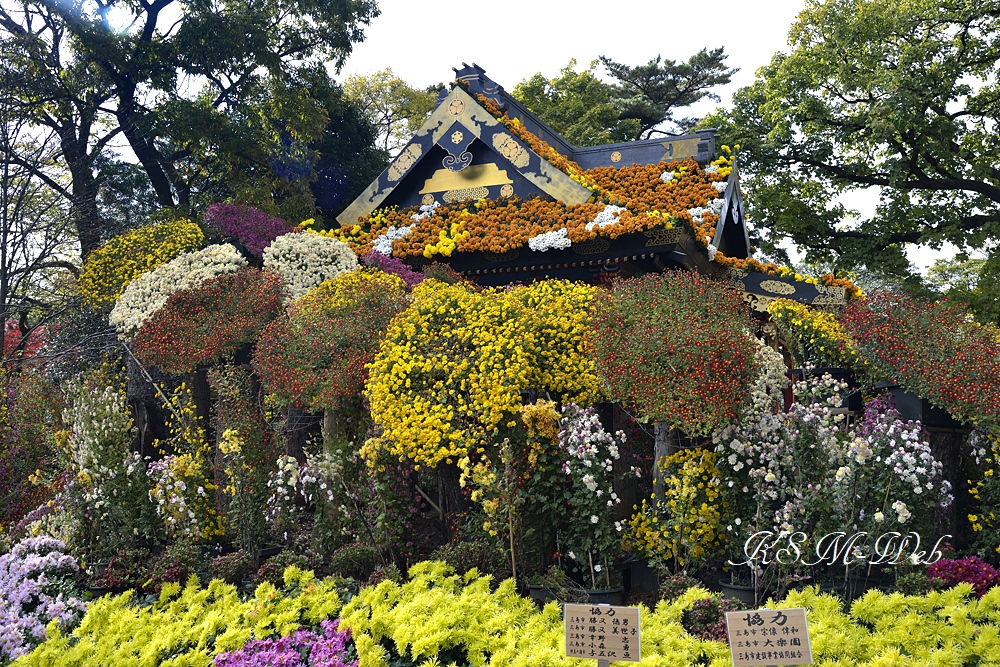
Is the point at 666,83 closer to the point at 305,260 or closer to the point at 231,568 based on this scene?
the point at 305,260

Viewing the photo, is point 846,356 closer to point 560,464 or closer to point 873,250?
point 560,464

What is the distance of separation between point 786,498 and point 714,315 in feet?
5.44

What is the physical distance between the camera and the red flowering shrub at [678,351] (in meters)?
6.89

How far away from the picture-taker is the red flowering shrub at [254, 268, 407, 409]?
27.0ft

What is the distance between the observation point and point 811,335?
37.0ft

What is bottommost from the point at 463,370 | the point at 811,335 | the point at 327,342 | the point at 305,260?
the point at 463,370

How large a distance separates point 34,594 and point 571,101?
69.7 ft

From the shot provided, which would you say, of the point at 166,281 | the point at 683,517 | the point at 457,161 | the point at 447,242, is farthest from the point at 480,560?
the point at 457,161

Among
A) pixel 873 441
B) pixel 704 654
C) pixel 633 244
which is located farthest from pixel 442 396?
pixel 633 244

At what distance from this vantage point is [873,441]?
690cm

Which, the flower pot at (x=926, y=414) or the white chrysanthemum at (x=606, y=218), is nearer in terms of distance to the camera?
the flower pot at (x=926, y=414)

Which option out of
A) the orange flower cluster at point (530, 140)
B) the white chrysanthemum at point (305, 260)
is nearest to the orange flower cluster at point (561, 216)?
the orange flower cluster at point (530, 140)

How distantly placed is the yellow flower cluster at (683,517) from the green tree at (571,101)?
63.3 feet

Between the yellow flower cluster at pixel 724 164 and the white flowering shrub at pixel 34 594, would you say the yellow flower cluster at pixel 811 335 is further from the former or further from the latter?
the white flowering shrub at pixel 34 594
